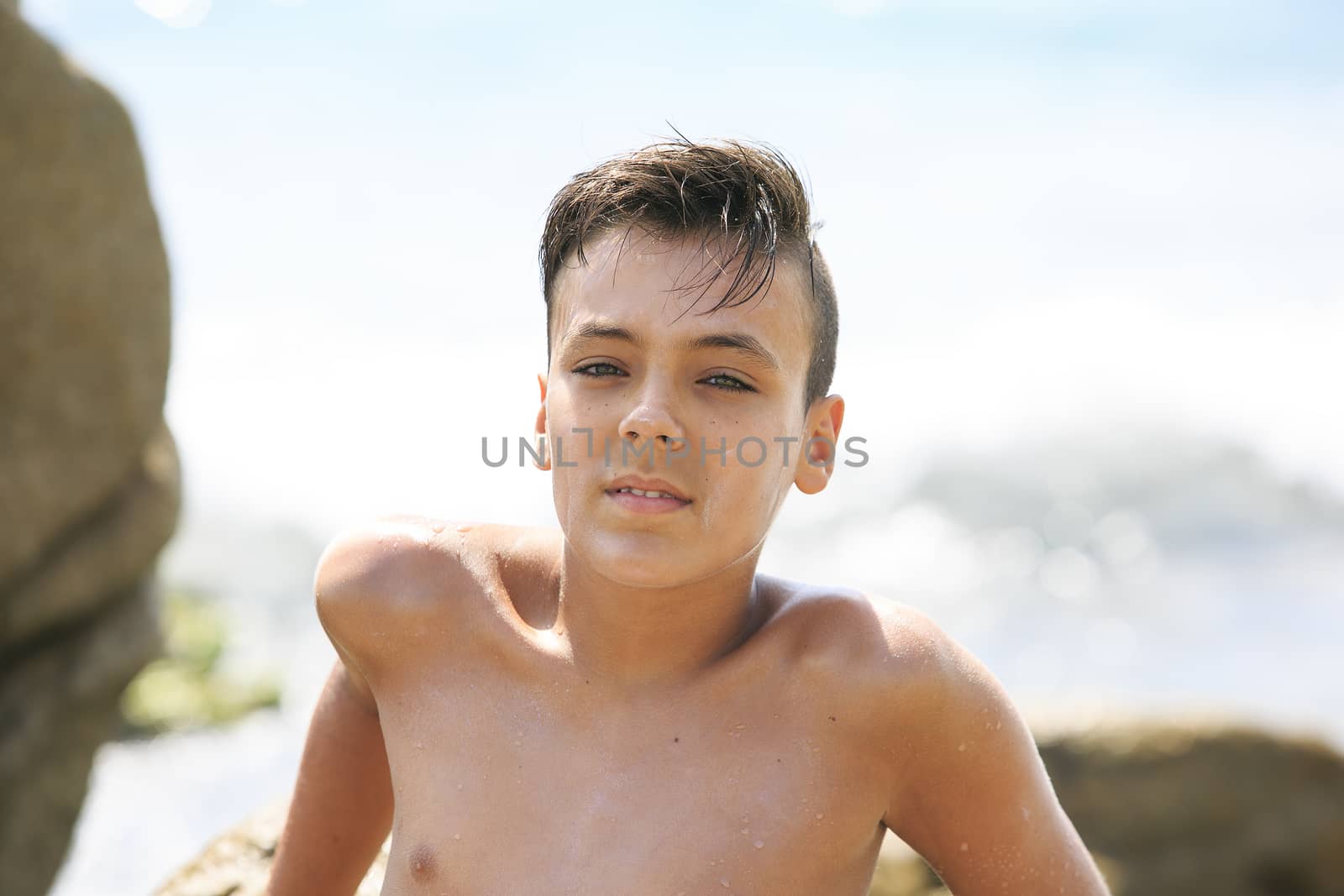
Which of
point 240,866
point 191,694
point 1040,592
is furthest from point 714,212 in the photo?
point 1040,592

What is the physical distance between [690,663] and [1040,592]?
8.02 meters

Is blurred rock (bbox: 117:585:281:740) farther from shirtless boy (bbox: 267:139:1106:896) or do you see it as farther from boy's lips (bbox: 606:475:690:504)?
boy's lips (bbox: 606:475:690:504)

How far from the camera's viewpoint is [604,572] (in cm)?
198

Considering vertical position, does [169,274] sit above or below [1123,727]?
above

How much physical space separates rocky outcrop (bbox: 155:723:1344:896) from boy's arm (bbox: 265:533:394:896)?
301cm

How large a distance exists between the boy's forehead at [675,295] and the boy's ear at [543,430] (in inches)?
7.9

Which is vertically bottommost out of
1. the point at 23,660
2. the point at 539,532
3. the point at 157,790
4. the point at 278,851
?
the point at 157,790

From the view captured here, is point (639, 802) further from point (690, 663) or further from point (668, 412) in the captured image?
point (668, 412)

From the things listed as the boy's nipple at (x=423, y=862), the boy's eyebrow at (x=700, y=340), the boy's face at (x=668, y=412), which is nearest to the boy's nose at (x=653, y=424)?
the boy's face at (x=668, y=412)

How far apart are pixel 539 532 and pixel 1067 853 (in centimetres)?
102

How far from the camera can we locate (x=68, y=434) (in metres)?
4.48

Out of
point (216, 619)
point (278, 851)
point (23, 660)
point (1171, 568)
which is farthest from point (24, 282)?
point (1171, 568)

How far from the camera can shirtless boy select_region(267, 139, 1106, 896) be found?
1962mm

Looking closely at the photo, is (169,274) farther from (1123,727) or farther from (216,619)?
(216,619)
